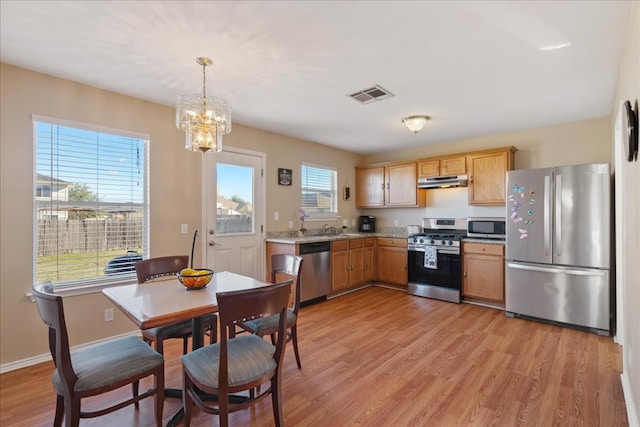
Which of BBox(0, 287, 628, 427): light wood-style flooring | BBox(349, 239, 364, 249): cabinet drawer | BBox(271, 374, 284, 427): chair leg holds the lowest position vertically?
BBox(0, 287, 628, 427): light wood-style flooring

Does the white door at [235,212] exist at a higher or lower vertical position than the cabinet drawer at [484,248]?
higher

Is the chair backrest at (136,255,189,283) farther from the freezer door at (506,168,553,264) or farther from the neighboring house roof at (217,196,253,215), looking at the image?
the freezer door at (506,168,553,264)

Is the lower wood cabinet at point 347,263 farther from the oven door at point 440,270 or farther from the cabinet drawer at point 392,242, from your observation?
the oven door at point 440,270

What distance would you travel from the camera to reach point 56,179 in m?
2.73

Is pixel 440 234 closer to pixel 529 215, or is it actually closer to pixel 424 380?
pixel 529 215

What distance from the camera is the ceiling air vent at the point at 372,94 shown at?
301cm

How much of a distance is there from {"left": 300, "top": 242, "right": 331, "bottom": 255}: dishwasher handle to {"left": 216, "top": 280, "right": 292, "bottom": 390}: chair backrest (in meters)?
2.42

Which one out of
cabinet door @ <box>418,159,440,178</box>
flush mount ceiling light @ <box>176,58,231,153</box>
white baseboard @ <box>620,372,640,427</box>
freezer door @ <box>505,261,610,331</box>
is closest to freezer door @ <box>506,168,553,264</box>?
freezer door @ <box>505,261,610,331</box>

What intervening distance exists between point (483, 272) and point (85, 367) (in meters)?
4.33

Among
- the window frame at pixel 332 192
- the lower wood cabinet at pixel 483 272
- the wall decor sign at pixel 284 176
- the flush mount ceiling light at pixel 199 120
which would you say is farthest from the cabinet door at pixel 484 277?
the flush mount ceiling light at pixel 199 120

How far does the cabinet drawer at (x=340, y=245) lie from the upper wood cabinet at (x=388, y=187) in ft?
4.03

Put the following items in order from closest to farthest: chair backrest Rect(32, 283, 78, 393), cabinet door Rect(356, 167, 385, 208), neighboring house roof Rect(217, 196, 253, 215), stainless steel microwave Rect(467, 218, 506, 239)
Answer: chair backrest Rect(32, 283, 78, 393) → neighboring house roof Rect(217, 196, 253, 215) → stainless steel microwave Rect(467, 218, 506, 239) → cabinet door Rect(356, 167, 385, 208)

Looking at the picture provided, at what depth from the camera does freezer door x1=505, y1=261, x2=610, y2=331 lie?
3.25 meters

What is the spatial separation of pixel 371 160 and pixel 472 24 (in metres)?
4.20
